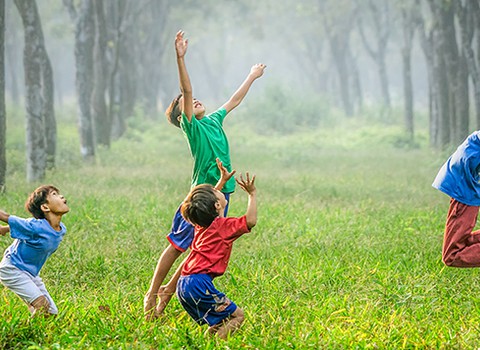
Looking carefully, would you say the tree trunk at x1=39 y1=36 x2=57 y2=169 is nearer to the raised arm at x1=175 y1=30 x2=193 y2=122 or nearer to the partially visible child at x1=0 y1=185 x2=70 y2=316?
the raised arm at x1=175 y1=30 x2=193 y2=122

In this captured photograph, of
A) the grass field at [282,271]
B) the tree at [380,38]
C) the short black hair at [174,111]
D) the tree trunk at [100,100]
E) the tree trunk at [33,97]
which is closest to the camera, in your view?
the grass field at [282,271]

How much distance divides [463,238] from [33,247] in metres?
3.09

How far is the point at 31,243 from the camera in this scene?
4762 mm

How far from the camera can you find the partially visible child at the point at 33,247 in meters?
4.71

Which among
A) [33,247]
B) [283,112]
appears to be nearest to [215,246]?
[33,247]

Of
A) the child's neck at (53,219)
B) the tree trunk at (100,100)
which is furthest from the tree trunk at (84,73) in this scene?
the child's neck at (53,219)

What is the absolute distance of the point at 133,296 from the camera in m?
5.64

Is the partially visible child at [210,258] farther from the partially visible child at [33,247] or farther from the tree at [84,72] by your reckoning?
the tree at [84,72]

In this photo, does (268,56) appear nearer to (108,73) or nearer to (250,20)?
(250,20)

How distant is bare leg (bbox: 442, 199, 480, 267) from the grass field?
32 centimetres

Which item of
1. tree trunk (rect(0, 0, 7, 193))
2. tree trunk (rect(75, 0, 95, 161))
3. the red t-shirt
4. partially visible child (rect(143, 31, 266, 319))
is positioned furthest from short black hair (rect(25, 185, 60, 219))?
tree trunk (rect(75, 0, 95, 161))

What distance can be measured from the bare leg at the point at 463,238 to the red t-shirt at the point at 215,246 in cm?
184

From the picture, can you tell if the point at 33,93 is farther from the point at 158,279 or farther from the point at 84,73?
the point at 158,279

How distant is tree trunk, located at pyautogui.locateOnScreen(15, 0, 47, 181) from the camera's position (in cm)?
1264
